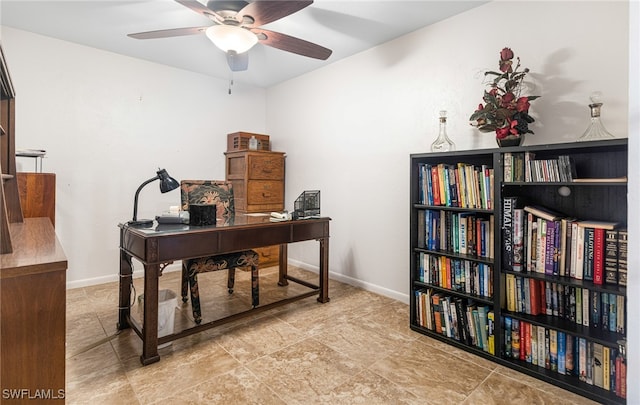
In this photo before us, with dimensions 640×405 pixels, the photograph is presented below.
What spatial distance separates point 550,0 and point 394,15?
1.07m

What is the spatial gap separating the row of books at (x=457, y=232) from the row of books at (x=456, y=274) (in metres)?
0.08

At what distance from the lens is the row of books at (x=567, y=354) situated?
156cm

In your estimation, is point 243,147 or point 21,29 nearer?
point 21,29

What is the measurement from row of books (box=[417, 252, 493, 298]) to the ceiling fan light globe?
1.97 meters

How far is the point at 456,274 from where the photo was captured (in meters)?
2.17

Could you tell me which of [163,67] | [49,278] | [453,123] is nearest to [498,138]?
[453,123]

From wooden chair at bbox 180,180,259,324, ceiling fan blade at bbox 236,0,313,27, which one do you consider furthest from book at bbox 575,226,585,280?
wooden chair at bbox 180,180,259,324

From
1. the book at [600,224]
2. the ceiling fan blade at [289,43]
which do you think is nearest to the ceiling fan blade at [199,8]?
the ceiling fan blade at [289,43]

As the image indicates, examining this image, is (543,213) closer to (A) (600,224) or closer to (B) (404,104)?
(A) (600,224)

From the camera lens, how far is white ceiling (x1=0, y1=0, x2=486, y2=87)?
8.02ft

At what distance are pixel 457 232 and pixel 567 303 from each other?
0.71m

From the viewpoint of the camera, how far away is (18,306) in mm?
899

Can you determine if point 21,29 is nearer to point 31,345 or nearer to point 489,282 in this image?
point 31,345

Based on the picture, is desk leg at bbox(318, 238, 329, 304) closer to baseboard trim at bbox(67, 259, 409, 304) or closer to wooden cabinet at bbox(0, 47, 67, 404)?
baseboard trim at bbox(67, 259, 409, 304)
